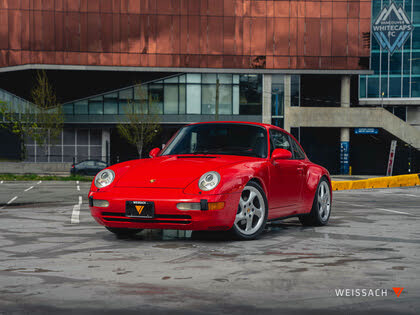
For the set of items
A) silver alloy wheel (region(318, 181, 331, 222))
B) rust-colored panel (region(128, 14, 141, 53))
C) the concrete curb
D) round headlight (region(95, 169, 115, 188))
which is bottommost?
the concrete curb

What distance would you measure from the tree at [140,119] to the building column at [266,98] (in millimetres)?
8515

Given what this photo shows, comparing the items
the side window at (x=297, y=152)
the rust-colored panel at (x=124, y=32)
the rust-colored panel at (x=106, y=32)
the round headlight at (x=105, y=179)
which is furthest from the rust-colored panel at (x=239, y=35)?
the round headlight at (x=105, y=179)

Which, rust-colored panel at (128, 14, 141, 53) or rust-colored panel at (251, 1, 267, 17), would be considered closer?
rust-colored panel at (128, 14, 141, 53)

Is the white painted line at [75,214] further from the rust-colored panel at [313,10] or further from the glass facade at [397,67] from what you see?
the glass facade at [397,67]

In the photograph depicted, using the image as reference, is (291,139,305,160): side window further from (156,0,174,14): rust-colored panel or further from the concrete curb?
(156,0,174,14): rust-colored panel

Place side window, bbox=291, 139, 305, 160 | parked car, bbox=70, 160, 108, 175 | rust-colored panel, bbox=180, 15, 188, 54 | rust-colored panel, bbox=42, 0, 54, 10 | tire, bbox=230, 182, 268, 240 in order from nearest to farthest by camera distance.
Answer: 1. tire, bbox=230, 182, 268, 240
2. side window, bbox=291, 139, 305, 160
3. parked car, bbox=70, 160, 108, 175
4. rust-colored panel, bbox=42, 0, 54, 10
5. rust-colored panel, bbox=180, 15, 188, 54

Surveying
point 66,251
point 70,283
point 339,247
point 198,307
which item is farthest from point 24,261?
point 339,247

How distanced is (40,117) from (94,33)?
7786 mm

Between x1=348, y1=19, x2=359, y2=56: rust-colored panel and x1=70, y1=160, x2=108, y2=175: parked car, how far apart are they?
72.4 feet

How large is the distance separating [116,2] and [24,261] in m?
45.6

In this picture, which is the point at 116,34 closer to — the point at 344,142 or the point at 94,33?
the point at 94,33

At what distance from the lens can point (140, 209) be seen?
7316mm

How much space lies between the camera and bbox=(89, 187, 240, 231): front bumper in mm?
7215

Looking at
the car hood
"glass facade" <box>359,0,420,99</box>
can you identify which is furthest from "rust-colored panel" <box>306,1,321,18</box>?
the car hood
